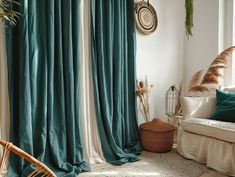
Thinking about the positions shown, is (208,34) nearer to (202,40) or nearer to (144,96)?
(202,40)

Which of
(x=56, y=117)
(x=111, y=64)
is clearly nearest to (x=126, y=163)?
(x=56, y=117)

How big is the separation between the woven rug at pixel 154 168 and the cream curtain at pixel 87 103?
162 millimetres

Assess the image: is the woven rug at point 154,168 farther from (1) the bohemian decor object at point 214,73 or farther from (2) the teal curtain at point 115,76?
(1) the bohemian decor object at point 214,73

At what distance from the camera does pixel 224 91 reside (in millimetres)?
2992

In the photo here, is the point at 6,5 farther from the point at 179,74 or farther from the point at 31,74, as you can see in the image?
the point at 179,74

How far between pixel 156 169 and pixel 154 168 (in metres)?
0.03

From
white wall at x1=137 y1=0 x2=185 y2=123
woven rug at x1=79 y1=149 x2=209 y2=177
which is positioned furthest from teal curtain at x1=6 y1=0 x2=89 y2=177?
white wall at x1=137 y1=0 x2=185 y2=123

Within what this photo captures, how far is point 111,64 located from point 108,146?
3.00 ft

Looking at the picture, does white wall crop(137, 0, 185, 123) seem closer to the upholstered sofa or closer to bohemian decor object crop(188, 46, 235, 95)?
bohemian decor object crop(188, 46, 235, 95)

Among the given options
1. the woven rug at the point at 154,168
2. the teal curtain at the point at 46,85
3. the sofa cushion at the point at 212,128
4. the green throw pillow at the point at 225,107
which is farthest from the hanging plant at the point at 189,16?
the woven rug at the point at 154,168

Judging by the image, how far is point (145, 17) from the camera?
331 centimetres

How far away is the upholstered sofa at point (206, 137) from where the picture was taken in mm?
2400

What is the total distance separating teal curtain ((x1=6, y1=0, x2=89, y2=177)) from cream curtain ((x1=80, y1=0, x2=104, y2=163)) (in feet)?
0.43

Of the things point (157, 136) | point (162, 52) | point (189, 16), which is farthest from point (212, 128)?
point (189, 16)
